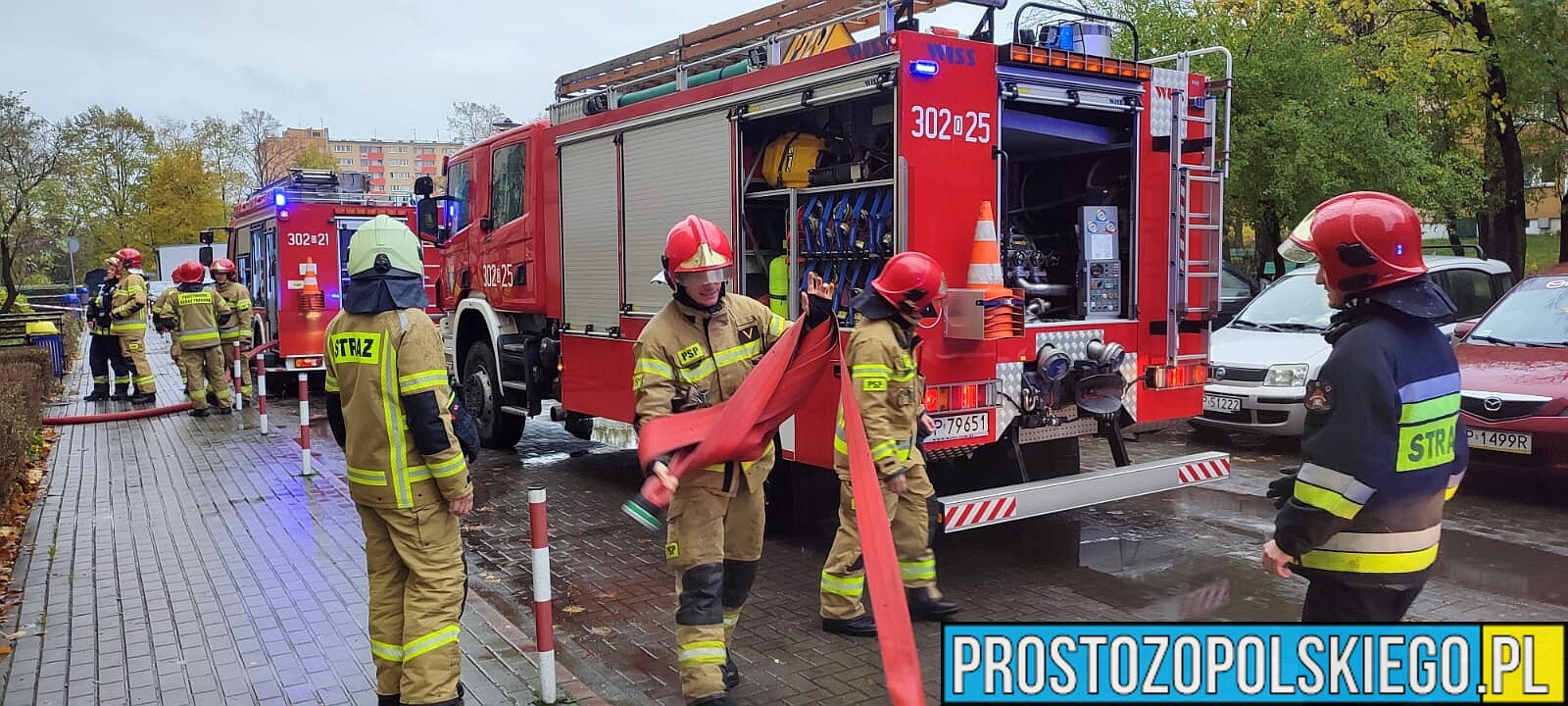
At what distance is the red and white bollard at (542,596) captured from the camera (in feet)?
13.5

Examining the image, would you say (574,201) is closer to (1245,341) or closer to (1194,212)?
(1194,212)

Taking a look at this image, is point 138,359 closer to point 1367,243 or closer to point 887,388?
point 887,388

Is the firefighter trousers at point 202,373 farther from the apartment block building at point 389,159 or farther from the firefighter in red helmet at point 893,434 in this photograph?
the apartment block building at point 389,159

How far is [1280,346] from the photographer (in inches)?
369

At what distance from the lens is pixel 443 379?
13.1 feet

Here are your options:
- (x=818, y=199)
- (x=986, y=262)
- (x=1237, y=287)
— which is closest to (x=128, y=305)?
(x=818, y=199)

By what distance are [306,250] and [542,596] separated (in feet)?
39.3

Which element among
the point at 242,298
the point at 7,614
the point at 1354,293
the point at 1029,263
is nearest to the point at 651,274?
the point at 1029,263

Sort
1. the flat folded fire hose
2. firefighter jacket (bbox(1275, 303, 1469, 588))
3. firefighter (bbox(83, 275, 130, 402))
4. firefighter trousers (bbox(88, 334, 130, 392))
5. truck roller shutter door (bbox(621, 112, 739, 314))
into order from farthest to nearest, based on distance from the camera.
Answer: firefighter trousers (bbox(88, 334, 130, 392)) < firefighter (bbox(83, 275, 130, 402)) < truck roller shutter door (bbox(621, 112, 739, 314)) < the flat folded fire hose < firefighter jacket (bbox(1275, 303, 1469, 588))

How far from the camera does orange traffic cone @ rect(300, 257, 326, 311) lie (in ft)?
47.3

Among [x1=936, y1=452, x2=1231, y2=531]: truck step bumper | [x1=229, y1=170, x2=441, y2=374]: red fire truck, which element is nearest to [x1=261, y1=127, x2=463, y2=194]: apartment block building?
[x1=229, y1=170, x2=441, y2=374]: red fire truck

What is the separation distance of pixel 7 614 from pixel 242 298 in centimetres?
926

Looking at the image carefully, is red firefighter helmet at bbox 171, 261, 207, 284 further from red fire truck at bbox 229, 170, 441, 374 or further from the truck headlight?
the truck headlight

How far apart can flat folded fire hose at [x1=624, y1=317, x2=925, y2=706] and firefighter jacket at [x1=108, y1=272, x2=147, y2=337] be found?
12022 mm
